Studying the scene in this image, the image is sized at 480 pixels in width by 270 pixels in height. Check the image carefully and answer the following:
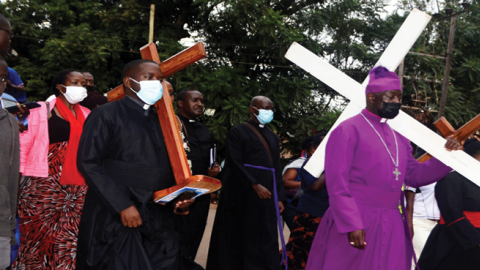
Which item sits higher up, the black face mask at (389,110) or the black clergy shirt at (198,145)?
the black face mask at (389,110)

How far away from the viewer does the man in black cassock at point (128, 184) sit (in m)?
3.52

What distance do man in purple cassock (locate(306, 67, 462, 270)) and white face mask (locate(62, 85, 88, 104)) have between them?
2.99 m

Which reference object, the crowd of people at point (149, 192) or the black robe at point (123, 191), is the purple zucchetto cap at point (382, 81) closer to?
the crowd of people at point (149, 192)

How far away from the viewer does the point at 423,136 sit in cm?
419

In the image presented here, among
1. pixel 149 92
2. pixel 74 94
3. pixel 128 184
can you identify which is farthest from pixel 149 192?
pixel 74 94

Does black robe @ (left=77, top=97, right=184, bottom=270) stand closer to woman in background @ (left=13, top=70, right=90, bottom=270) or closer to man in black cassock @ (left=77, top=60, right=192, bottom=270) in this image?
man in black cassock @ (left=77, top=60, right=192, bottom=270)

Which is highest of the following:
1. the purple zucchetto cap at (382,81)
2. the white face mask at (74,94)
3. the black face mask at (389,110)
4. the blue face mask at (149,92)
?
the white face mask at (74,94)

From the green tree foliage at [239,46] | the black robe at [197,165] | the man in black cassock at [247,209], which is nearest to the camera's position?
the man in black cassock at [247,209]

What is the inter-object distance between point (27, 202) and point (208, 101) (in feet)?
37.9

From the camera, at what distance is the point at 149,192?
12.2ft

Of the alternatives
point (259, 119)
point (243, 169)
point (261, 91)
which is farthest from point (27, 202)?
point (261, 91)

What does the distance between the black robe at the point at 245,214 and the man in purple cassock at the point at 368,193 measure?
252cm

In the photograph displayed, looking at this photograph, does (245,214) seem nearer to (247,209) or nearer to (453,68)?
(247,209)

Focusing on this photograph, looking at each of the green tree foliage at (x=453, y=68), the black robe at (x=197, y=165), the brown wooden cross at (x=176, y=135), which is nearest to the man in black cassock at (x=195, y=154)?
the black robe at (x=197, y=165)
